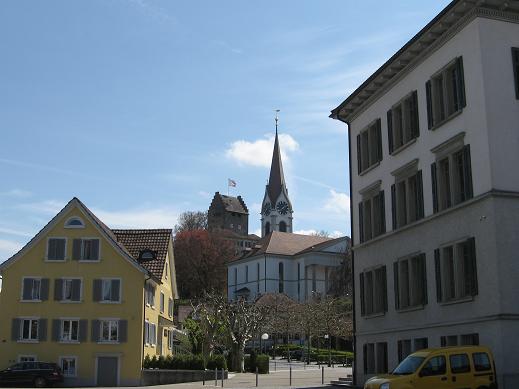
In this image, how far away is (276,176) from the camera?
15612cm

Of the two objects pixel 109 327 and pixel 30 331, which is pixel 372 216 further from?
pixel 30 331

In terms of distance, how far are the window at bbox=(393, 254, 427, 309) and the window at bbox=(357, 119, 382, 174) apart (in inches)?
222

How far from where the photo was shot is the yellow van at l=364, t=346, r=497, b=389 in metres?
20.5

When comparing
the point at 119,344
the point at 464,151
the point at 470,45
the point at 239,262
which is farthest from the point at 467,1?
the point at 239,262

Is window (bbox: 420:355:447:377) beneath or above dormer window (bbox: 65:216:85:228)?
beneath

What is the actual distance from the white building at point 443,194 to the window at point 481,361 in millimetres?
1847

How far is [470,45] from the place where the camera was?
84.9 feet

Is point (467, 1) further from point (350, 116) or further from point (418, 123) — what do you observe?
point (350, 116)

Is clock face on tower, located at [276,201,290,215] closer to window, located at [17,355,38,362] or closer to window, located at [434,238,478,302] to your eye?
window, located at [17,355,38,362]

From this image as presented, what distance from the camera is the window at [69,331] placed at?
1809 inches

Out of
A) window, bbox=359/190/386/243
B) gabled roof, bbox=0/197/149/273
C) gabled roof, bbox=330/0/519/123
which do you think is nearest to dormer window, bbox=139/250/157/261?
gabled roof, bbox=0/197/149/273

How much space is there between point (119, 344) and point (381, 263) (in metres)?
20.3

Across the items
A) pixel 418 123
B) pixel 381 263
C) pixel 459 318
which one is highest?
pixel 418 123

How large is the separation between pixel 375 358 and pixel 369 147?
395 inches
